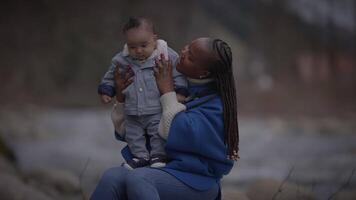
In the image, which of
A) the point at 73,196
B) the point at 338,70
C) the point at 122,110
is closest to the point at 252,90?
the point at 338,70

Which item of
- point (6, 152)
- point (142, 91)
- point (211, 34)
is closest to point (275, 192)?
point (142, 91)

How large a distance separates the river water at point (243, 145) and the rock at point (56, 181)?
0.25m

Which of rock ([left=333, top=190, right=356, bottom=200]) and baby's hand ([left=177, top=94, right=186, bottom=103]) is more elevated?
baby's hand ([left=177, top=94, right=186, bottom=103])

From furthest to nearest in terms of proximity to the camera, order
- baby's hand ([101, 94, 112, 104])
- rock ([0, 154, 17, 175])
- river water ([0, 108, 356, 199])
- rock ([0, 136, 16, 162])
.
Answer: river water ([0, 108, 356, 199]) → rock ([0, 136, 16, 162]) → rock ([0, 154, 17, 175]) → baby's hand ([101, 94, 112, 104])

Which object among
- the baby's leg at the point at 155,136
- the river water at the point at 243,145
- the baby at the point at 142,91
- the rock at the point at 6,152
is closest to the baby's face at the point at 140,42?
the baby at the point at 142,91

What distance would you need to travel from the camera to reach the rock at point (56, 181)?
6820mm

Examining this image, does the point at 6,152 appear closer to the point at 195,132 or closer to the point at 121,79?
the point at 121,79

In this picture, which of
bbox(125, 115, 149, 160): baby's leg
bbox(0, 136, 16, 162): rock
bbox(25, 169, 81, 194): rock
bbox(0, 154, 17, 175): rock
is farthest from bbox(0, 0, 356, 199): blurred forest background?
bbox(125, 115, 149, 160): baby's leg

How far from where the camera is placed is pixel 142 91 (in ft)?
11.3

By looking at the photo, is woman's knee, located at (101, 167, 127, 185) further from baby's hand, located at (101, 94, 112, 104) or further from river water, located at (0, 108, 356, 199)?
river water, located at (0, 108, 356, 199)

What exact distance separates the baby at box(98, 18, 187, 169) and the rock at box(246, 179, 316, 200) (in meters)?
1.64

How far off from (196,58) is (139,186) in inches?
22.5

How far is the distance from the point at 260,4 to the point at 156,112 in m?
14.0

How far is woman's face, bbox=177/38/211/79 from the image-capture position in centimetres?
337
